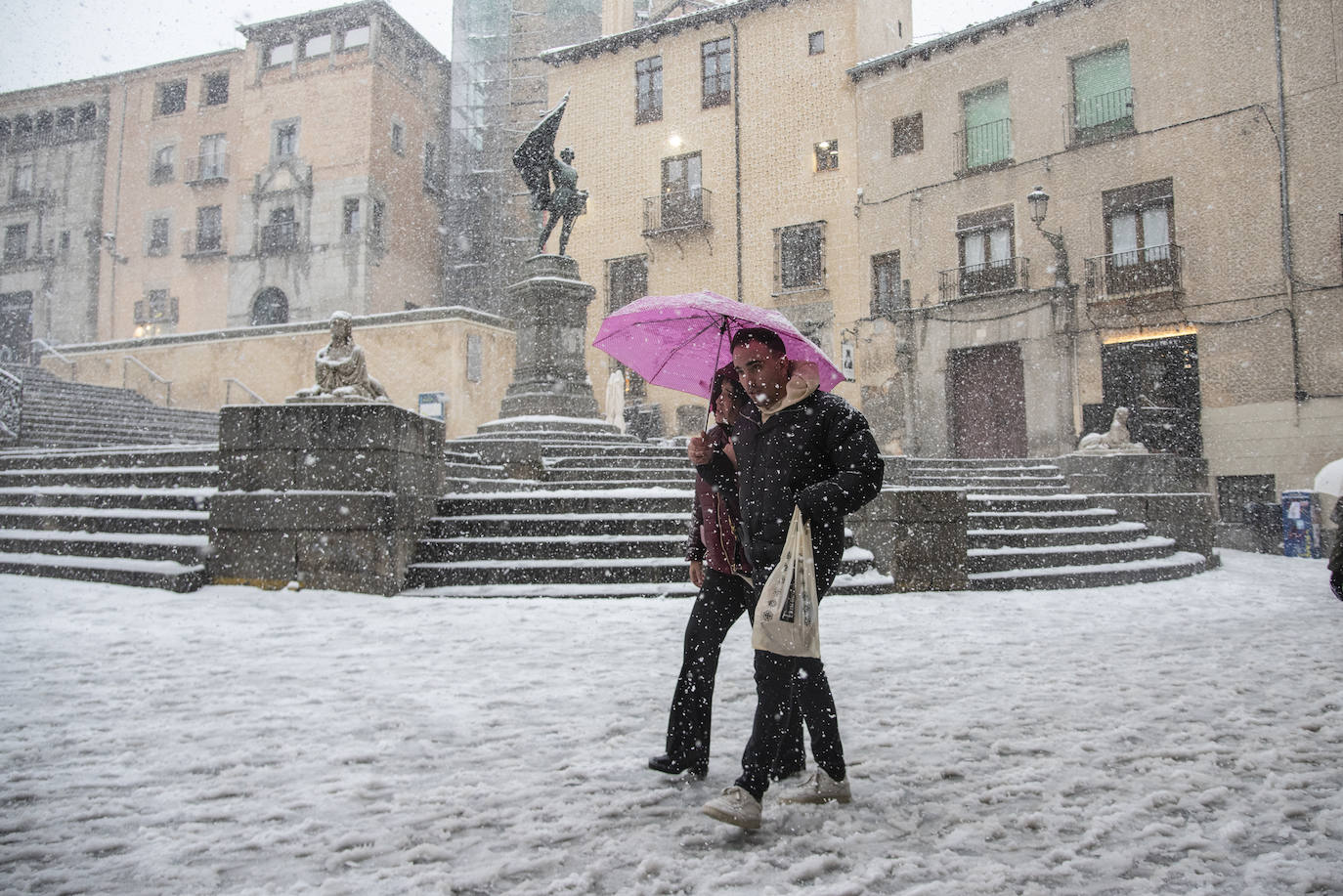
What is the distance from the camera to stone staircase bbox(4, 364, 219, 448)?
15148 mm

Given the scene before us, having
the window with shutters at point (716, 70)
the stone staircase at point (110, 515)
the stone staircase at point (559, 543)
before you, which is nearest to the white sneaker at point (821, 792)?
the stone staircase at point (559, 543)

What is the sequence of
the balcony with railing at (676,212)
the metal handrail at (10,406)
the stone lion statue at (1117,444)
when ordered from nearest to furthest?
the stone lion statue at (1117,444), the metal handrail at (10,406), the balcony with railing at (676,212)

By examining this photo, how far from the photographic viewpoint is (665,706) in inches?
172

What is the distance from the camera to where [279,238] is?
3041 centimetres

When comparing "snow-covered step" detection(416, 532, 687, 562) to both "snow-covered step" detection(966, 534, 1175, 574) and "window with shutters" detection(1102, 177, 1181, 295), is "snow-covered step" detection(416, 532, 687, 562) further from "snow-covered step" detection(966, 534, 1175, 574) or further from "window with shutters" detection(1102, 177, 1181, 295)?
"window with shutters" detection(1102, 177, 1181, 295)

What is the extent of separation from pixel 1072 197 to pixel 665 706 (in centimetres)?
2029

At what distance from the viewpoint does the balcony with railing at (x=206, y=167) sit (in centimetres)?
3172

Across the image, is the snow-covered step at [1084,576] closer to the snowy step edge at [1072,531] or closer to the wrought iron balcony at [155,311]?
the snowy step edge at [1072,531]

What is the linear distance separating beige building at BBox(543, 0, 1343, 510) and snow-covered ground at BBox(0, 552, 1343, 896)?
14172mm

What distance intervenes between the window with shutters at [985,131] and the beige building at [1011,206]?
8 cm

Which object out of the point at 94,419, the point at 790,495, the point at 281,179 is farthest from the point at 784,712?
the point at 281,179

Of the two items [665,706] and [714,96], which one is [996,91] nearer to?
[714,96]

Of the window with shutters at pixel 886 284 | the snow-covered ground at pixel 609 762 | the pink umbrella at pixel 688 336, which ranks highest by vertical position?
the window with shutters at pixel 886 284

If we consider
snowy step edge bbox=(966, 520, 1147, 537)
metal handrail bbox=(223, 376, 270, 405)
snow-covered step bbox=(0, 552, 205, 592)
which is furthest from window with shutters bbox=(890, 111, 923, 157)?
snow-covered step bbox=(0, 552, 205, 592)
